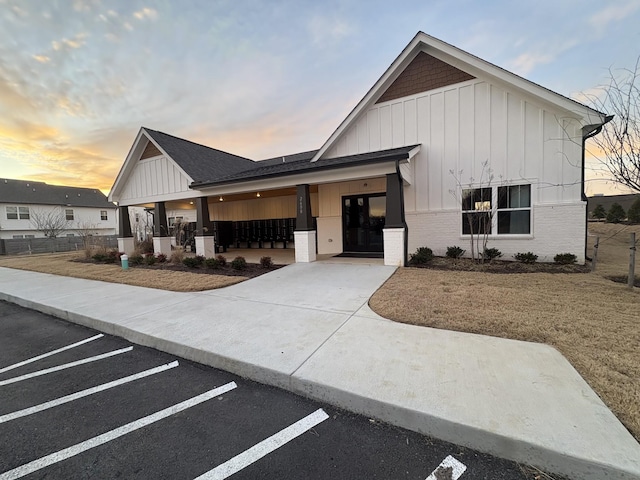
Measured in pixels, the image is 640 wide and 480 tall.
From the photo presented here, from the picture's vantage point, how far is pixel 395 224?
28.1ft

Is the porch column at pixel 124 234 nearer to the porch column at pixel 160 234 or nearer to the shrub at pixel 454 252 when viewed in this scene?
the porch column at pixel 160 234

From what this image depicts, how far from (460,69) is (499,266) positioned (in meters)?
7.07

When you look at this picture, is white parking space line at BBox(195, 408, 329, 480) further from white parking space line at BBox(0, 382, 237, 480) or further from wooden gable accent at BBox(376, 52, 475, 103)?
wooden gable accent at BBox(376, 52, 475, 103)

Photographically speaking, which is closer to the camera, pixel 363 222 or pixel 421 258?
pixel 421 258

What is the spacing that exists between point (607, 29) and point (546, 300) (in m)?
8.51

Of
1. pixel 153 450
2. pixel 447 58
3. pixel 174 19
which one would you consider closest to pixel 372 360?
pixel 153 450

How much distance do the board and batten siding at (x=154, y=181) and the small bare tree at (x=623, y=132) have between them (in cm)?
1393

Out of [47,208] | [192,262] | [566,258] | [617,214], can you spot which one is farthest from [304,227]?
[47,208]

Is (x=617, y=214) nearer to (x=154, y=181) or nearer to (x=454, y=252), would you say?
(x=454, y=252)

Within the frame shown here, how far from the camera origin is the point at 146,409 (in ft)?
8.51

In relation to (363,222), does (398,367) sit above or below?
below

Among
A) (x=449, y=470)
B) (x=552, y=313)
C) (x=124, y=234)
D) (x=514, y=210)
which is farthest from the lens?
(x=124, y=234)

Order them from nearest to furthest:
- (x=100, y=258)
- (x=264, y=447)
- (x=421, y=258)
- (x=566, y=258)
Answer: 1. (x=264, y=447)
2. (x=566, y=258)
3. (x=421, y=258)
4. (x=100, y=258)

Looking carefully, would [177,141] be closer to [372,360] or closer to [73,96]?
[73,96]
